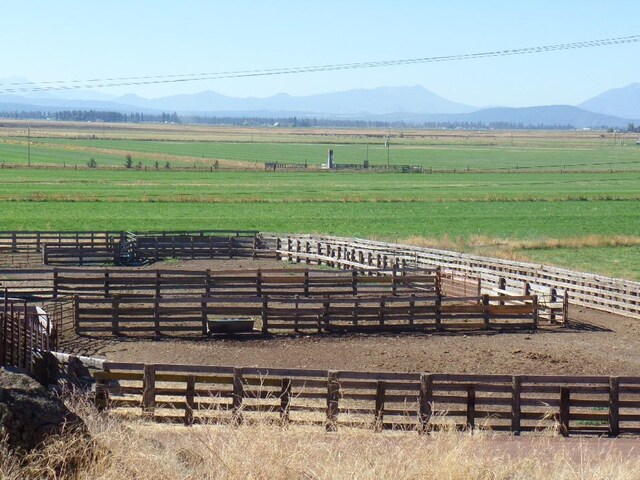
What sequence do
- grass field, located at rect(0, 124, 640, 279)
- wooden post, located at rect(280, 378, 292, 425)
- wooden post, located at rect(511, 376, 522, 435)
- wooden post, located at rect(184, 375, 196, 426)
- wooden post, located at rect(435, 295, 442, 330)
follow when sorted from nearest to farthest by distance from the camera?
wooden post, located at rect(184, 375, 196, 426) → wooden post, located at rect(280, 378, 292, 425) → wooden post, located at rect(511, 376, 522, 435) → wooden post, located at rect(435, 295, 442, 330) → grass field, located at rect(0, 124, 640, 279)

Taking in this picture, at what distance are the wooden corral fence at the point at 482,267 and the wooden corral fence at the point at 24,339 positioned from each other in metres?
13.3

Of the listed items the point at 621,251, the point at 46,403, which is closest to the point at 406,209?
the point at 621,251

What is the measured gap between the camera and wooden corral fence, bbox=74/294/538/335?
978 inches

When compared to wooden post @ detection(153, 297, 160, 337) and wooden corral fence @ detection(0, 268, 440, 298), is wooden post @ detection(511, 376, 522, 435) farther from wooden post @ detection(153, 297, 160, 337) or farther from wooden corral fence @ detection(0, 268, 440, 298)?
wooden corral fence @ detection(0, 268, 440, 298)

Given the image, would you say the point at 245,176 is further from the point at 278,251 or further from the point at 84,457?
the point at 84,457

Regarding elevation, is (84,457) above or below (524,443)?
above

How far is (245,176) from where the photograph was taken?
106 metres

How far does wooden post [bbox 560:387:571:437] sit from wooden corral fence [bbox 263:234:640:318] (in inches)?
441

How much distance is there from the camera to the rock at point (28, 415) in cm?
977

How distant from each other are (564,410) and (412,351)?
7473 mm

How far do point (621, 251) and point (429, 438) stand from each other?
1349 inches

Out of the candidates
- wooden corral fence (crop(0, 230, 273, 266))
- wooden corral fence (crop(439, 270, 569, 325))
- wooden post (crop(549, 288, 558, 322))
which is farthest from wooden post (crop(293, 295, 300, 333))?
wooden corral fence (crop(0, 230, 273, 266))

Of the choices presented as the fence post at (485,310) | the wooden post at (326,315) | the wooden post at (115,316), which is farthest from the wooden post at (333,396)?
the fence post at (485,310)

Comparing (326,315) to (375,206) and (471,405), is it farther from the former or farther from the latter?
(375,206)
